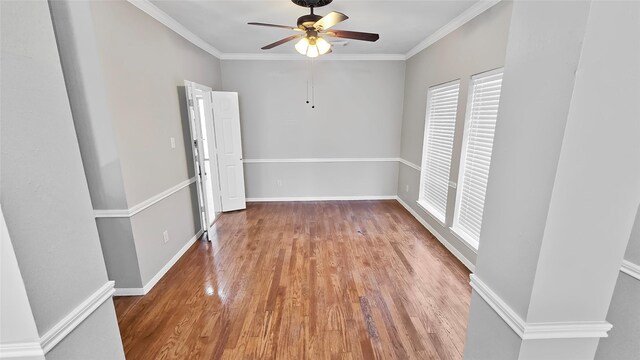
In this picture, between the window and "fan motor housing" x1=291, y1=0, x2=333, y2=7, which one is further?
the window

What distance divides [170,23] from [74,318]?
9.90 ft

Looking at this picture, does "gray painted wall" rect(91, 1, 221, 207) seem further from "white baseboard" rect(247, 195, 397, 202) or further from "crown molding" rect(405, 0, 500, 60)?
"crown molding" rect(405, 0, 500, 60)

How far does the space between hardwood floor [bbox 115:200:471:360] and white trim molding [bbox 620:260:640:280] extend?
1.12 metres

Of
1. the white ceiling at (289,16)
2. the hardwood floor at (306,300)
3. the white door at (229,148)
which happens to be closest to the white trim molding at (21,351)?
the hardwood floor at (306,300)

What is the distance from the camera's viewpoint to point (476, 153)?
2.70m

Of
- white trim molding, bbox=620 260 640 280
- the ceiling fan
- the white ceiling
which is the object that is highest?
the white ceiling

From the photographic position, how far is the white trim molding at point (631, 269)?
1.04 m

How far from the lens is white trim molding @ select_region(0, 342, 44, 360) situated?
2.50ft

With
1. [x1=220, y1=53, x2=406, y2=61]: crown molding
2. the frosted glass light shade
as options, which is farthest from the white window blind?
the frosted glass light shade

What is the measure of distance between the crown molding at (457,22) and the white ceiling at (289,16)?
48 mm

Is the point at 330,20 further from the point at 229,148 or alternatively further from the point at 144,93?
the point at 229,148

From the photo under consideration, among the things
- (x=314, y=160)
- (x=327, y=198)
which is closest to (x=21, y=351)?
(x=314, y=160)

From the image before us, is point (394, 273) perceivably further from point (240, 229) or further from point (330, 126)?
point (330, 126)

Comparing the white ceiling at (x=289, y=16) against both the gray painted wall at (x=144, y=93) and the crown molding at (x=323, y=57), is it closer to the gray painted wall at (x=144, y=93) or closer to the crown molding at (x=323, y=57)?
the gray painted wall at (x=144, y=93)
